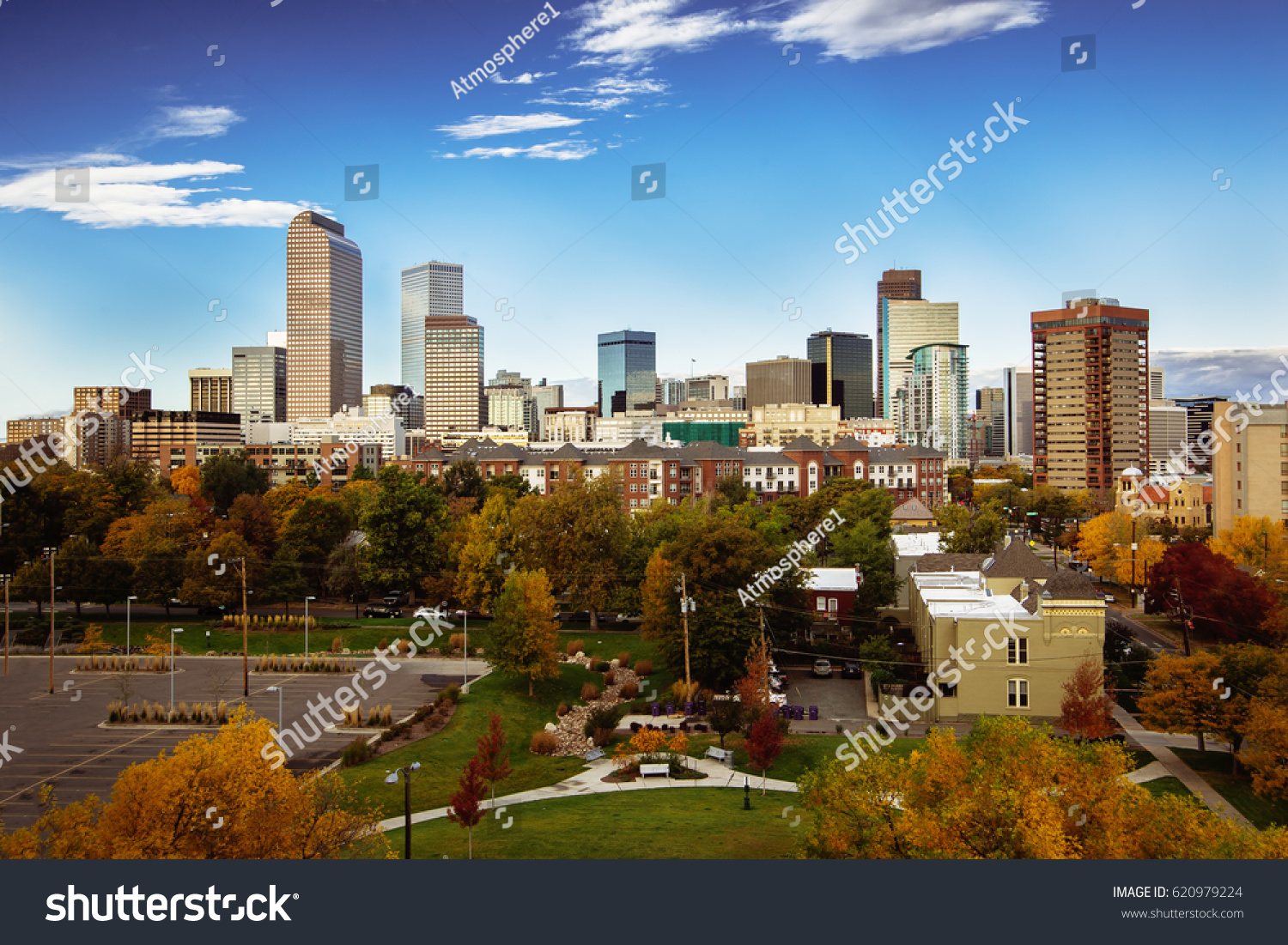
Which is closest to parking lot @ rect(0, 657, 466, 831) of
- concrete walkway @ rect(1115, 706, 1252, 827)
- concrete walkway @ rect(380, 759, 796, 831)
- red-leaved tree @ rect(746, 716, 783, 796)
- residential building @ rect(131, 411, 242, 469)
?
concrete walkway @ rect(380, 759, 796, 831)

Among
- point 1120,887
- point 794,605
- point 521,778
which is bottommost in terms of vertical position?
point 521,778

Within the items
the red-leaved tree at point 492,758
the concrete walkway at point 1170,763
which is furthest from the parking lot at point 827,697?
the red-leaved tree at point 492,758

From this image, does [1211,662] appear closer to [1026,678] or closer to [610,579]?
[1026,678]

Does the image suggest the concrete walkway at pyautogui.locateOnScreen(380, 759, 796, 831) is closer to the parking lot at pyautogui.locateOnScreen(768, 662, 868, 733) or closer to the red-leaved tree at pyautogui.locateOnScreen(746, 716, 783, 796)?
the red-leaved tree at pyautogui.locateOnScreen(746, 716, 783, 796)

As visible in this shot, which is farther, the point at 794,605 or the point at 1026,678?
the point at 794,605

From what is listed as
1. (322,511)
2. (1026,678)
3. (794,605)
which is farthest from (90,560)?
(1026,678)

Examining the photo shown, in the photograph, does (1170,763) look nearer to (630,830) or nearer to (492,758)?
(630,830)

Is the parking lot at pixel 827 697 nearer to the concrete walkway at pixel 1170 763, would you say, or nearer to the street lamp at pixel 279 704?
the concrete walkway at pixel 1170 763
